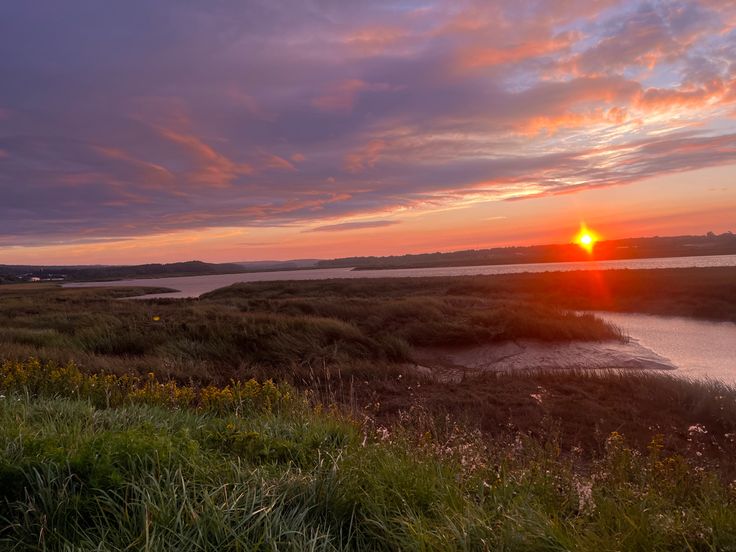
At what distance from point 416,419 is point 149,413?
420 centimetres

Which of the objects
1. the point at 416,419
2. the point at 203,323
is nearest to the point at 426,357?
the point at 203,323

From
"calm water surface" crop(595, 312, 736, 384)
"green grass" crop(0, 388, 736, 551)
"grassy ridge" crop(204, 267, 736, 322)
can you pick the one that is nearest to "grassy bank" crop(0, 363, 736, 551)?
"green grass" crop(0, 388, 736, 551)

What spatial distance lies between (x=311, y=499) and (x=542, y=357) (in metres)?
15.9

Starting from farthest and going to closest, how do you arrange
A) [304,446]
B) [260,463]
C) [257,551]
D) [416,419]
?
[416,419] < [304,446] < [260,463] < [257,551]

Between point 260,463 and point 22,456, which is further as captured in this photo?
point 260,463

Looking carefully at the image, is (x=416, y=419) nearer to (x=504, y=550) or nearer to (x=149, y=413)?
(x=149, y=413)

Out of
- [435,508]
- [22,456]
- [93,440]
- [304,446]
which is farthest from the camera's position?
[304,446]

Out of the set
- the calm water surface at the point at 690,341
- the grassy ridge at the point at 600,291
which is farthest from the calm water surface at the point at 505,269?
the calm water surface at the point at 690,341

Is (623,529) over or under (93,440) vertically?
under

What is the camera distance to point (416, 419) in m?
8.38

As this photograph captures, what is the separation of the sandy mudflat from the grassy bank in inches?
456

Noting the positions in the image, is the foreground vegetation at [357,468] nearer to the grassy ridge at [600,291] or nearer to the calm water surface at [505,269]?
the grassy ridge at [600,291]

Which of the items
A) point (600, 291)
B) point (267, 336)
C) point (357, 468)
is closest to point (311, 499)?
point (357, 468)

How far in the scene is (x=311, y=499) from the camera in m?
3.79
